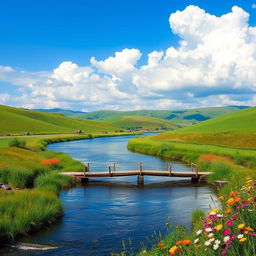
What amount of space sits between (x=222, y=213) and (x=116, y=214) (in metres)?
16.3

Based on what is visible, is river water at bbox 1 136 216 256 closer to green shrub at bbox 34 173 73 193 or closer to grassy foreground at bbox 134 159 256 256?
green shrub at bbox 34 173 73 193

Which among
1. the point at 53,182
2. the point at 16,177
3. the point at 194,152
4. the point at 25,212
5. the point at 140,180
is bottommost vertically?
the point at 140,180

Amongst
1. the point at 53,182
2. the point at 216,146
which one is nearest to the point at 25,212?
the point at 53,182

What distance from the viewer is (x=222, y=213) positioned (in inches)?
418

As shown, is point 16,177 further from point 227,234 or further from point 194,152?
point 194,152

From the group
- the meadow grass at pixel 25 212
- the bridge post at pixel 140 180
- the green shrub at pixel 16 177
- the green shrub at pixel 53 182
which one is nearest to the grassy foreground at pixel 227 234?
the meadow grass at pixel 25 212

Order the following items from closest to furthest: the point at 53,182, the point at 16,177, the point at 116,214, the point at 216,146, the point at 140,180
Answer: the point at 116,214, the point at 16,177, the point at 53,182, the point at 140,180, the point at 216,146

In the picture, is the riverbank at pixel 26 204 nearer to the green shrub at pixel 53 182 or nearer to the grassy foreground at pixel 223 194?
the green shrub at pixel 53 182

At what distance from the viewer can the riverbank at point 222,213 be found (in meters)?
7.21

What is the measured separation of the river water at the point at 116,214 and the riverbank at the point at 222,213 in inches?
65.6

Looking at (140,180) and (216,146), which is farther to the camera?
(216,146)

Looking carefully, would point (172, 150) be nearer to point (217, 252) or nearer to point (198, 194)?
point (198, 194)

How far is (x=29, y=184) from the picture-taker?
35.7 metres

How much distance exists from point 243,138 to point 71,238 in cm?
6687
